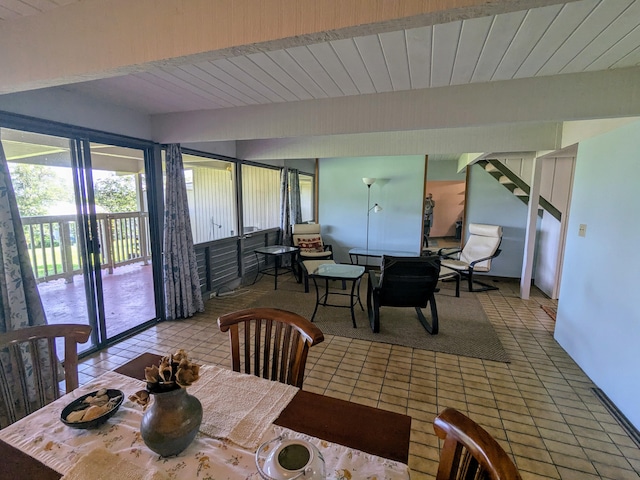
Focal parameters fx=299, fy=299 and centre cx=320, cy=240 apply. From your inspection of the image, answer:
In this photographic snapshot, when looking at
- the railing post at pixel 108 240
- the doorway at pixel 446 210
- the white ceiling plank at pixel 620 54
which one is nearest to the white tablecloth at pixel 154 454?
the white ceiling plank at pixel 620 54

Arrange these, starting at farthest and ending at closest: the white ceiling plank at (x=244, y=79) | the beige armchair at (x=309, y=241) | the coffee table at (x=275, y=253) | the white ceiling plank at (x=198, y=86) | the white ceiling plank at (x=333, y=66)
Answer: the beige armchair at (x=309, y=241), the coffee table at (x=275, y=253), the white ceiling plank at (x=198, y=86), the white ceiling plank at (x=244, y=79), the white ceiling plank at (x=333, y=66)

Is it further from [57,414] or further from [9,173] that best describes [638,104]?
[9,173]

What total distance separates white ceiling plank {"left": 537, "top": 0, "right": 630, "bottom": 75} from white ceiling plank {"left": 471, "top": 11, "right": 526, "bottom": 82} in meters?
0.28

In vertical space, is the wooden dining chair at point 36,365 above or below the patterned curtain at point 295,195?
below

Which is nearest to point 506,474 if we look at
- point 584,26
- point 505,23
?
point 505,23

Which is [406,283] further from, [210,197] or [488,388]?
[210,197]

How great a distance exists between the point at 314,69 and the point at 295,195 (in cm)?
432

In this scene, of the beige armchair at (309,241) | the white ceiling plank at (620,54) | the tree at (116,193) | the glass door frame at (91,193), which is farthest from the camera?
the beige armchair at (309,241)

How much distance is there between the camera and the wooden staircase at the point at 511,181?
451cm

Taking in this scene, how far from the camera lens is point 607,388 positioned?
7.36 ft

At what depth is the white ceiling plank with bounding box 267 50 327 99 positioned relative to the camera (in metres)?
1.75

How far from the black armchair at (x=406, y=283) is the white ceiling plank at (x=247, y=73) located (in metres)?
1.90

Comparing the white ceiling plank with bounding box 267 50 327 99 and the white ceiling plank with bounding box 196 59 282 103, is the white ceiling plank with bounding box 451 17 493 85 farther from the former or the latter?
the white ceiling plank with bounding box 196 59 282 103

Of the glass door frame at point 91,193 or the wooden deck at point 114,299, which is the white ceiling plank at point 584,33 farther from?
the wooden deck at point 114,299
